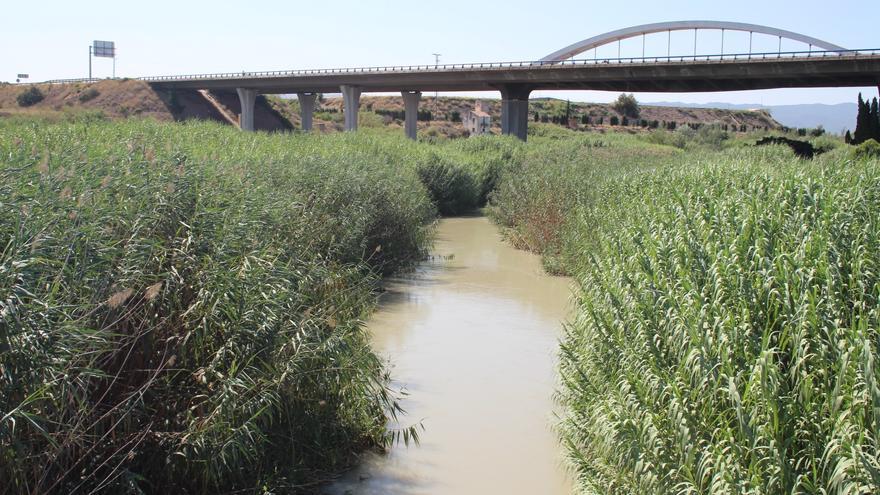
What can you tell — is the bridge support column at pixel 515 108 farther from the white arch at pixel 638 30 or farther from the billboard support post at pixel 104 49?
the billboard support post at pixel 104 49

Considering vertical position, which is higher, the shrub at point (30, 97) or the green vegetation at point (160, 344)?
the shrub at point (30, 97)

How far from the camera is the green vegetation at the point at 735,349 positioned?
4996 mm

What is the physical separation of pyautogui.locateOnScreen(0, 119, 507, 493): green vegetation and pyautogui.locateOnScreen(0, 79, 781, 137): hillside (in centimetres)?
5121

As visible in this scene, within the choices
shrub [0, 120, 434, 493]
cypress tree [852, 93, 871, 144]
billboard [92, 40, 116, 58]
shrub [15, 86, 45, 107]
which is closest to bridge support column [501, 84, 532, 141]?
cypress tree [852, 93, 871, 144]

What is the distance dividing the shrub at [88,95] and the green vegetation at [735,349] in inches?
2888

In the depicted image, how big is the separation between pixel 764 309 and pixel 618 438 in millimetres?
1630

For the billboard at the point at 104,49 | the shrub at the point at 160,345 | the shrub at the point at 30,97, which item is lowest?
the shrub at the point at 160,345

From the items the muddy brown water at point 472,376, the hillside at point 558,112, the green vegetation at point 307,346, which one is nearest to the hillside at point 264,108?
the hillside at point 558,112

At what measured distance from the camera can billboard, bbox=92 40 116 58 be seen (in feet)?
346

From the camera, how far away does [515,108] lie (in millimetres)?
58562

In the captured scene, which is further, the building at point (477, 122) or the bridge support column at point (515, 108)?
the building at point (477, 122)

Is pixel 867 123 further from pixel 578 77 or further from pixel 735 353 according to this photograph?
pixel 735 353

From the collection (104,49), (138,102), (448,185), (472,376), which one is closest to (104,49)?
(104,49)

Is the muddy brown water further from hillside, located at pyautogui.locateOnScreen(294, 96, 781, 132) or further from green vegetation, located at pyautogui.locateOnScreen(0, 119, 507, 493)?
hillside, located at pyautogui.locateOnScreen(294, 96, 781, 132)
